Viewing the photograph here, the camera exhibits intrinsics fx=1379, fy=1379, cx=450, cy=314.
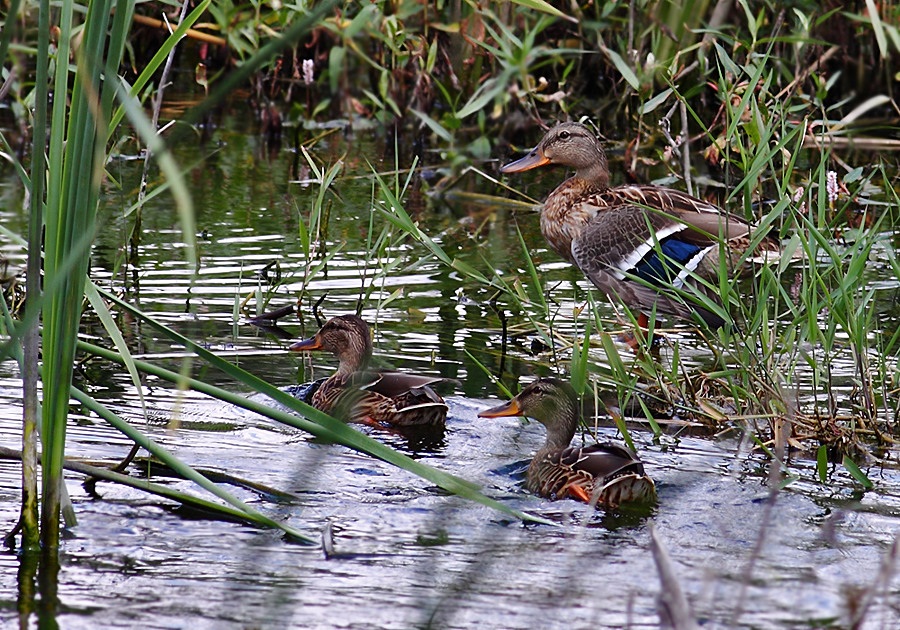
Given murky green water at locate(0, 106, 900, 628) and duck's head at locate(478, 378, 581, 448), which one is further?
duck's head at locate(478, 378, 581, 448)

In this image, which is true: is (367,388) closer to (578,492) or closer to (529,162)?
(578,492)

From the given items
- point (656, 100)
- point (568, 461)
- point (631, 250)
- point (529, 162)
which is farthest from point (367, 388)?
point (529, 162)

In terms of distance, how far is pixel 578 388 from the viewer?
4.14 metres

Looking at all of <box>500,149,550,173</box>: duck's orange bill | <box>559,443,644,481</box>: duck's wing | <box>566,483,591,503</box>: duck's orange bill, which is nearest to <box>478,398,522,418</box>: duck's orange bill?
<box>559,443,644,481</box>: duck's wing

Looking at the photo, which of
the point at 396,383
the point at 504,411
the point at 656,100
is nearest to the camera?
the point at 504,411

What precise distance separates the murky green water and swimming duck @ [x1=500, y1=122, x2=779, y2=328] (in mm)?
217

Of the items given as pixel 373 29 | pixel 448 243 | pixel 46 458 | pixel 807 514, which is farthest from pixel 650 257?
pixel 46 458

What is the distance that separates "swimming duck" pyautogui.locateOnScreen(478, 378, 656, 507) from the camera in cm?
403

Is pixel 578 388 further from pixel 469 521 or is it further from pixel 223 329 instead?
pixel 223 329

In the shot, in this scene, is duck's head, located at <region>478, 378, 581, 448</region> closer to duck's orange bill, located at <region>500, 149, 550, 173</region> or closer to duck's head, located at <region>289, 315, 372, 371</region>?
duck's head, located at <region>289, 315, 372, 371</region>

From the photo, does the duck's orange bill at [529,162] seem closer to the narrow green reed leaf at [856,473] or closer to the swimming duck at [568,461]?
the swimming duck at [568,461]

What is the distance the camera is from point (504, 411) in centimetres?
471

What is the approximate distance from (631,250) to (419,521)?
2623 mm

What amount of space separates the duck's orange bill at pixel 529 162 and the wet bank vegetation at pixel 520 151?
0.89 feet
